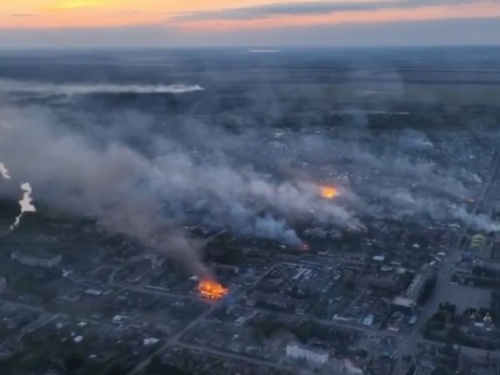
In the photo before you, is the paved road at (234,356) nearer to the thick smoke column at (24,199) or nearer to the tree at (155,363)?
the tree at (155,363)

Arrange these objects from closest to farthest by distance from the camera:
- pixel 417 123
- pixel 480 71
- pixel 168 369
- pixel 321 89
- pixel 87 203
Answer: pixel 168 369
pixel 87 203
pixel 417 123
pixel 321 89
pixel 480 71

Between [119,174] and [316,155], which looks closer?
[119,174]

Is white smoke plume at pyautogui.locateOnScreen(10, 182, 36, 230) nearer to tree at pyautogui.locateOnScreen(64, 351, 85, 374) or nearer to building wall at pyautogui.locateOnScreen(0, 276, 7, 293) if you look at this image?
building wall at pyautogui.locateOnScreen(0, 276, 7, 293)

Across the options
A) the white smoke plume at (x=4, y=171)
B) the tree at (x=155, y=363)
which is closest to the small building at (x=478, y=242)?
the tree at (x=155, y=363)

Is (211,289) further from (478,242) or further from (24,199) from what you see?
(24,199)

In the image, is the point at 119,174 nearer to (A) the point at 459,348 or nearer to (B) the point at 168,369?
(B) the point at 168,369

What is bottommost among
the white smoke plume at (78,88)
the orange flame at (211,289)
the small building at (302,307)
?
the small building at (302,307)

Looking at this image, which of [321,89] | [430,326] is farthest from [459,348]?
[321,89]
